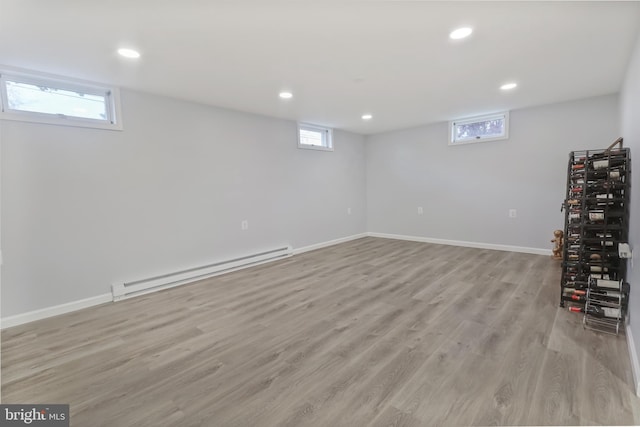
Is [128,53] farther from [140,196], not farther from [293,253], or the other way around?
[293,253]

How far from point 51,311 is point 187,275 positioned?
51.0 inches

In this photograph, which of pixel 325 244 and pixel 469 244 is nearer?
pixel 469 244

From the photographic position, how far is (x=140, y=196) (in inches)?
132

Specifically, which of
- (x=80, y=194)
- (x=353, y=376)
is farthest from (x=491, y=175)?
(x=80, y=194)

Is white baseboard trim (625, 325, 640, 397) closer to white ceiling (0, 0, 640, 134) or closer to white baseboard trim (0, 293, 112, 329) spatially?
white ceiling (0, 0, 640, 134)

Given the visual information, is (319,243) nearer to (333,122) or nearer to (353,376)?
(333,122)

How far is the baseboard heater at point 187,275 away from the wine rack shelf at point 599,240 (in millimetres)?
3709

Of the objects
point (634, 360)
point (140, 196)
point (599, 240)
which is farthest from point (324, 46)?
point (634, 360)

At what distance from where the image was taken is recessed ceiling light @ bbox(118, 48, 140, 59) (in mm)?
2318

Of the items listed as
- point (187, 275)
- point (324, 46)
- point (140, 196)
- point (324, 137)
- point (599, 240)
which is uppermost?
point (324, 46)

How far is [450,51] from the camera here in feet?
8.05

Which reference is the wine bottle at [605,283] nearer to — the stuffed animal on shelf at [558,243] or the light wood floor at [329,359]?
the light wood floor at [329,359]

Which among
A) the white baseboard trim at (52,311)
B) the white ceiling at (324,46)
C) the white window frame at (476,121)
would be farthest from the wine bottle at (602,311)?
the white baseboard trim at (52,311)

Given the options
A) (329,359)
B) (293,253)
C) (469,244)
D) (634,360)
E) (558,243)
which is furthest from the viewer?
(469,244)
